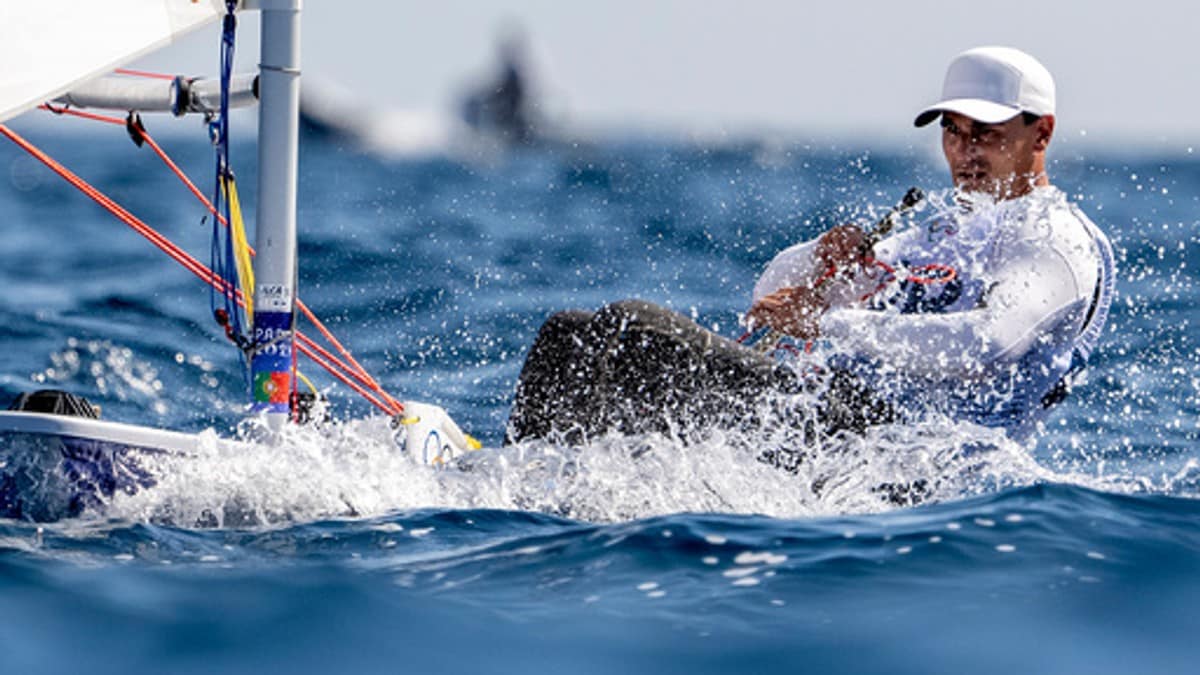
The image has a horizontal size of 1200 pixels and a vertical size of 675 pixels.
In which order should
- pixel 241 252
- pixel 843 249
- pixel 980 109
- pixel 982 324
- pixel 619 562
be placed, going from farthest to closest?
pixel 241 252 → pixel 843 249 → pixel 980 109 → pixel 982 324 → pixel 619 562

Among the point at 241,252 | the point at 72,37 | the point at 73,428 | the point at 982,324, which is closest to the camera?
the point at 73,428

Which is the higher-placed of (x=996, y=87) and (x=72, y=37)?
(x=72, y=37)

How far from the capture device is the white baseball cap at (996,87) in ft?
14.9

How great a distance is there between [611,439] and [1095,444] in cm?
382

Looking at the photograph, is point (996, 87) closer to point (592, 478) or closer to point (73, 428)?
point (592, 478)

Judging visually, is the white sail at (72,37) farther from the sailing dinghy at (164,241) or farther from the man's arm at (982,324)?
the man's arm at (982,324)

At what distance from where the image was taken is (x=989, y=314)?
4.30 m

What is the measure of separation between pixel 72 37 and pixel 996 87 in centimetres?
234

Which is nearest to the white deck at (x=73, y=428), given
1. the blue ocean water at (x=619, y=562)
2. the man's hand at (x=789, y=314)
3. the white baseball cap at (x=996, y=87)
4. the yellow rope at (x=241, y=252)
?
the blue ocean water at (x=619, y=562)

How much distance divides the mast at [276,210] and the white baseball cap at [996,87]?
64.5 inches

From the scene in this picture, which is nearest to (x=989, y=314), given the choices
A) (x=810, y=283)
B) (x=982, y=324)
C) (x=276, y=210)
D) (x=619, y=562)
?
(x=982, y=324)

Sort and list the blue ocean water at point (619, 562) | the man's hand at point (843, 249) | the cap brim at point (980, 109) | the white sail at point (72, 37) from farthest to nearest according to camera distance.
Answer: the man's hand at point (843, 249), the cap brim at point (980, 109), the white sail at point (72, 37), the blue ocean water at point (619, 562)

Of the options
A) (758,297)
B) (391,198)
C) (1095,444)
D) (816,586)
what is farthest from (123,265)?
(391,198)

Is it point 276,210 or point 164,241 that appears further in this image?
point 164,241
